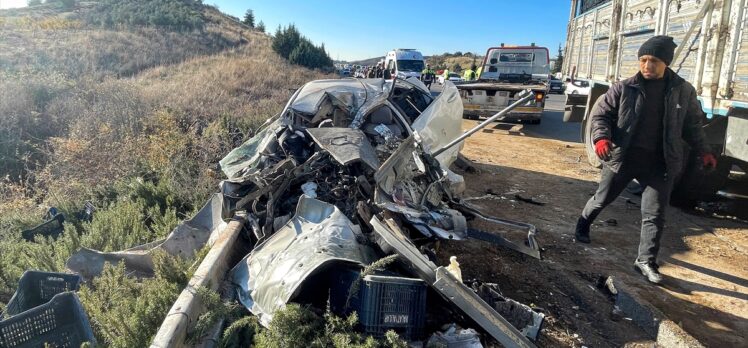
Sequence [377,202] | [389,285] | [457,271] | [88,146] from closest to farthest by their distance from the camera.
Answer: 1. [389,285]
2. [457,271]
3. [377,202]
4. [88,146]

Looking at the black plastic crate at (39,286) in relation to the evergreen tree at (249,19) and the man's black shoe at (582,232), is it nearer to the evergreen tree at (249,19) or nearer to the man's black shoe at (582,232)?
the man's black shoe at (582,232)

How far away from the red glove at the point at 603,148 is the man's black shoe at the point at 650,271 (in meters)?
0.95

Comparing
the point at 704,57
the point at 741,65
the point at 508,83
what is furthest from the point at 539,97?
the point at 741,65

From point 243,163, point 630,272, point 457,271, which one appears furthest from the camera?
point 243,163

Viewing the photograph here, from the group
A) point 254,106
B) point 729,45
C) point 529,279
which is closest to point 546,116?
point 254,106

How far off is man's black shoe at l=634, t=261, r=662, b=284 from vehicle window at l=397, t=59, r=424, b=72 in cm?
1854

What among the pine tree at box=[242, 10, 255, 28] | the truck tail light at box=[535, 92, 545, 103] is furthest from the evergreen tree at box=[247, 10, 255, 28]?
the truck tail light at box=[535, 92, 545, 103]

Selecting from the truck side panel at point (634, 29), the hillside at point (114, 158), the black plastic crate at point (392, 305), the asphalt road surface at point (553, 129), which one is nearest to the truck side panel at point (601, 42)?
the truck side panel at point (634, 29)

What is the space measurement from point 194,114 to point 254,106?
2168 mm

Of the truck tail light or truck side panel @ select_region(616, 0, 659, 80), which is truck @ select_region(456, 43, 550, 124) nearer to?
the truck tail light

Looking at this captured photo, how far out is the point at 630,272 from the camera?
368cm

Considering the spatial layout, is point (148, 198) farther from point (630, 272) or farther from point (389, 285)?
point (630, 272)

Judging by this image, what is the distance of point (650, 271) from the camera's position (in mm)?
3480

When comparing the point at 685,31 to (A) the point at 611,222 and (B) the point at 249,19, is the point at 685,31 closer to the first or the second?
(A) the point at 611,222
